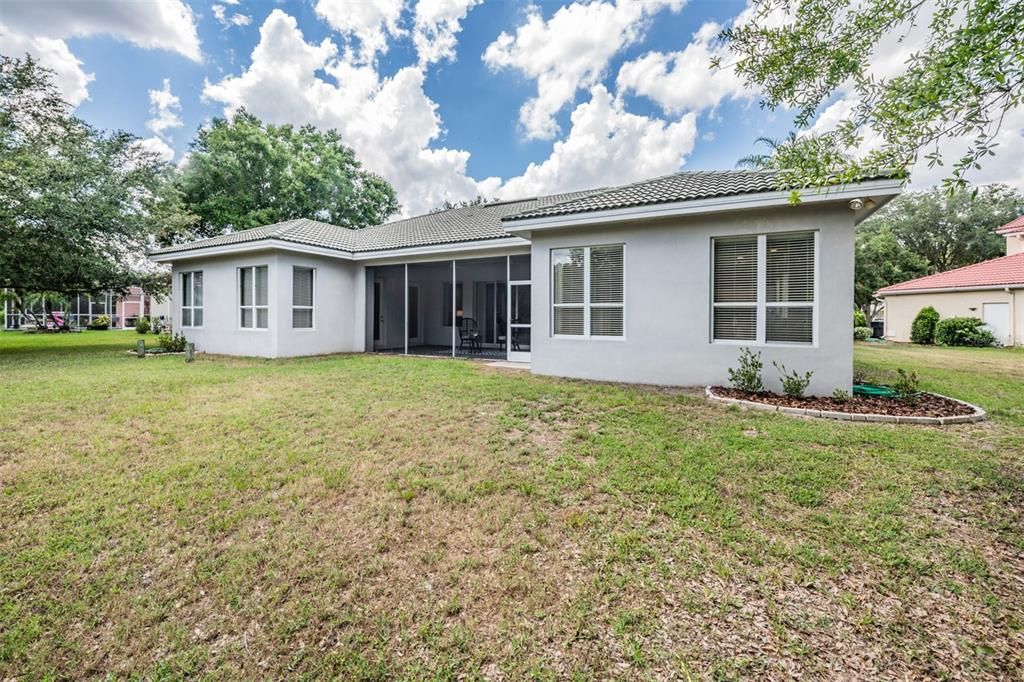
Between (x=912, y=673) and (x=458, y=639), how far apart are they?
2329 mm

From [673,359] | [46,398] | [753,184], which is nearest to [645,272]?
[673,359]

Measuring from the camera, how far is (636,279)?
834cm

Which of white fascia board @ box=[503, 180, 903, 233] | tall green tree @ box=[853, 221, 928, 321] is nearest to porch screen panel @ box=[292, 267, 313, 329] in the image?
white fascia board @ box=[503, 180, 903, 233]

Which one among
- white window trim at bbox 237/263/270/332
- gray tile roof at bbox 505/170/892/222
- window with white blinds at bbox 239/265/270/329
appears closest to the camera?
gray tile roof at bbox 505/170/892/222

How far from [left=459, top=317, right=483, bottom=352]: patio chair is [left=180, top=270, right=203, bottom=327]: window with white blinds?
8328mm

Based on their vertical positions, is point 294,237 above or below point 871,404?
above

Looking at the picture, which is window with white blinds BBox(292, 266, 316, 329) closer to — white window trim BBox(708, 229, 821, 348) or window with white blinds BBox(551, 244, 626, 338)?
window with white blinds BBox(551, 244, 626, 338)

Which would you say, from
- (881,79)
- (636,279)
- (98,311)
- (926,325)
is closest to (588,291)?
(636,279)

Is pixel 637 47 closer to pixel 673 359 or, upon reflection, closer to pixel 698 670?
pixel 673 359

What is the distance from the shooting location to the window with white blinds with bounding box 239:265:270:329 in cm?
1248

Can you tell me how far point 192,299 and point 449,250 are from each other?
8957 millimetres

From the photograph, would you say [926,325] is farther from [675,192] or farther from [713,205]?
[713,205]

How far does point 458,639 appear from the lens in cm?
252

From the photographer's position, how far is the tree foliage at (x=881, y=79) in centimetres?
312
